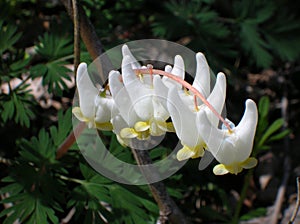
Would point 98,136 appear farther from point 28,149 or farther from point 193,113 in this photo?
point 193,113

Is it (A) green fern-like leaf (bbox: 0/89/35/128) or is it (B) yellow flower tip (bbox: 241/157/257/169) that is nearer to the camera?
(B) yellow flower tip (bbox: 241/157/257/169)

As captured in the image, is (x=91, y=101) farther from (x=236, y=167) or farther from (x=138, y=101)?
(x=236, y=167)

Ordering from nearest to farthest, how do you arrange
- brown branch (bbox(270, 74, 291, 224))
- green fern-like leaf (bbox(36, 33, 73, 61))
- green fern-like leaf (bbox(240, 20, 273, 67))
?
green fern-like leaf (bbox(36, 33, 73, 61)), brown branch (bbox(270, 74, 291, 224)), green fern-like leaf (bbox(240, 20, 273, 67))

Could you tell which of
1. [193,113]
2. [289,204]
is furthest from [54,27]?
[289,204]

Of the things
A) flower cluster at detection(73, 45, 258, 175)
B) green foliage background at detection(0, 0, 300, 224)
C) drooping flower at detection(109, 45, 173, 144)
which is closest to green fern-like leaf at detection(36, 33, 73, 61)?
green foliage background at detection(0, 0, 300, 224)

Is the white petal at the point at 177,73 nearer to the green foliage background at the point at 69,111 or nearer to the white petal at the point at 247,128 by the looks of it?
the white petal at the point at 247,128

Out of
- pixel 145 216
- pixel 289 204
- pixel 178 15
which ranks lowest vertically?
pixel 289 204

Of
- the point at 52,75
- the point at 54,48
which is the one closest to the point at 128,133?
the point at 52,75

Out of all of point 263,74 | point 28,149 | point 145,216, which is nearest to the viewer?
point 145,216

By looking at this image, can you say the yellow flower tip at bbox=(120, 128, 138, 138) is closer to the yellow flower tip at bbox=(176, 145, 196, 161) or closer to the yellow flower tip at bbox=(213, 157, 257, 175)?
the yellow flower tip at bbox=(176, 145, 196, 161)
